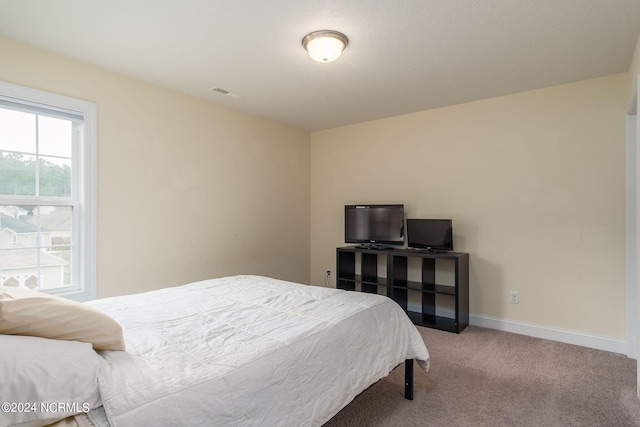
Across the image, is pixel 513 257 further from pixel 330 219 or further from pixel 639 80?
pixel 330 219

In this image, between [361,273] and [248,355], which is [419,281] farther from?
[248,355]

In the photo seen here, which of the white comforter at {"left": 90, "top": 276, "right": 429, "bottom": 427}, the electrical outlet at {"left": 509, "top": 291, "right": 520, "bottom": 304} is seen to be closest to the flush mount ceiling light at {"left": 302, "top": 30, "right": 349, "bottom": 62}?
Answer: the white comforter at {"left": 90, "top": 276, "right": 429, "bottom": 427}

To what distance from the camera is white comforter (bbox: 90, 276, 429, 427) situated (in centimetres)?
105

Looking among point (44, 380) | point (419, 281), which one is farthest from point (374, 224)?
point (44, 380)

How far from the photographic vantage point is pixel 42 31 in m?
2.31

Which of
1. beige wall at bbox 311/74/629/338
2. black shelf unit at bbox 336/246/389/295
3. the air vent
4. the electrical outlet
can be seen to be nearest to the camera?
beige wall at bbox 311/74/629/338

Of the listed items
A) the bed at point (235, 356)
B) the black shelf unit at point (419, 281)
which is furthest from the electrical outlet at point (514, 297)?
the bed at point (235, 356)

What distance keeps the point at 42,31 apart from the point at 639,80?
13.2 feet

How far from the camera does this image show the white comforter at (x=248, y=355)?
1.05 metres

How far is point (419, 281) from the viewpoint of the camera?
13.5 feet

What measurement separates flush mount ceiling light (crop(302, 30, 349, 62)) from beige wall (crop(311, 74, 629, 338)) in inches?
80.6

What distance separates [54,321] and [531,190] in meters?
3.89

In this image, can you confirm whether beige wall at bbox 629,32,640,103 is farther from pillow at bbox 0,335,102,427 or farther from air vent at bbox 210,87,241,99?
pillow at bbox 0,335,102,427

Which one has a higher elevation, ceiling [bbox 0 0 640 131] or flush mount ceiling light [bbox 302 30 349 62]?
ceiling [bbox 0 0 640 131]
